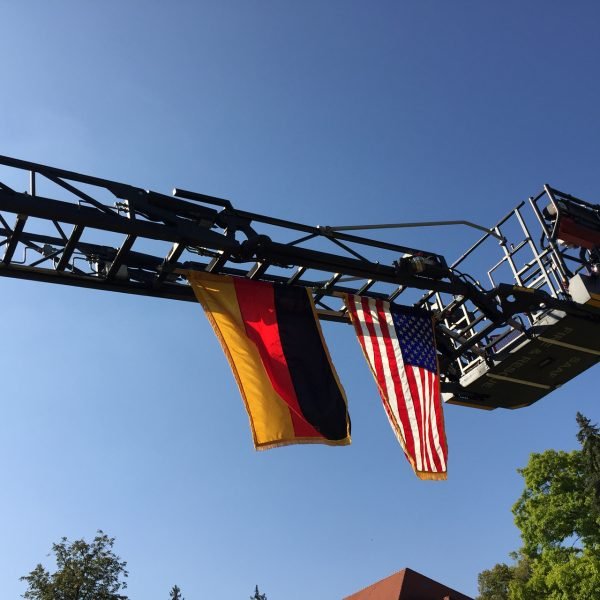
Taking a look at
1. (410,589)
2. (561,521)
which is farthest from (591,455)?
(410,589)

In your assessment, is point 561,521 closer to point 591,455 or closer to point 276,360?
point 591,455

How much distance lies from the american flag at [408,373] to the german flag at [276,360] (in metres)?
0.94

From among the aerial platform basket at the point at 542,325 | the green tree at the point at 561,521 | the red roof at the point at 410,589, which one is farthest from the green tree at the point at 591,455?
the aerial platform basket at the point at 542,325

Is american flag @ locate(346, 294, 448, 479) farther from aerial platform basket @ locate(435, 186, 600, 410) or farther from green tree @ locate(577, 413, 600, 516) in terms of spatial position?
green tree @ locate(577, 413, 600, 516)

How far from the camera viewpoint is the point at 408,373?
906cm

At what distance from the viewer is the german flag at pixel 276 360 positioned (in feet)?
24.8

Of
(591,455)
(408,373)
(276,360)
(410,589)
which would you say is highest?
(591,455)

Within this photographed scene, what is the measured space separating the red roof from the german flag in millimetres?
30670

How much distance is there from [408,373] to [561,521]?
2270 centimetres

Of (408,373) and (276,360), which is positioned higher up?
(276,360)

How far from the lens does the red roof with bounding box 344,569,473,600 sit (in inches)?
1384

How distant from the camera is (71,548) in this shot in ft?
104

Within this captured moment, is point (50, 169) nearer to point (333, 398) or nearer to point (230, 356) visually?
point (230, 356)

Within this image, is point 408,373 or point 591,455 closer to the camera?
point 408,373
